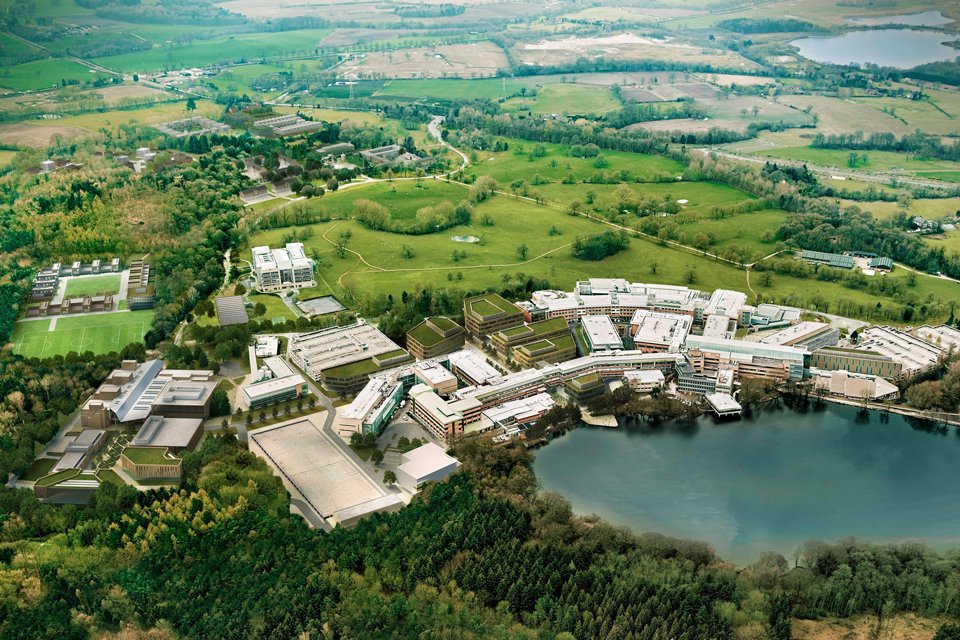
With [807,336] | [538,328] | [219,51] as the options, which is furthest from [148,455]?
[219,51]

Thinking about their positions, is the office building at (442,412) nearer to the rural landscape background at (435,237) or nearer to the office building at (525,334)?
the rural landscape background at (435,237)

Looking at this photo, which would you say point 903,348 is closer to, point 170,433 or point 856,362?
point 856,362

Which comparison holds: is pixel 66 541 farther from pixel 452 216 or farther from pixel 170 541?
pixel 452 216

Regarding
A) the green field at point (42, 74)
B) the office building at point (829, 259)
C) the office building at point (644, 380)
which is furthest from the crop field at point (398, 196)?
the green field at point (42, 74)

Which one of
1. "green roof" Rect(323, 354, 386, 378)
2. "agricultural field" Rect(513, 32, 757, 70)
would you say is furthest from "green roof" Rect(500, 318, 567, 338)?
"agricultural field" Rect(513, 32, 757, 70)

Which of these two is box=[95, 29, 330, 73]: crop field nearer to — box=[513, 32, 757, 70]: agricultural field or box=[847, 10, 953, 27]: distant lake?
box=[513, 32, 757, 70]: agricultural field

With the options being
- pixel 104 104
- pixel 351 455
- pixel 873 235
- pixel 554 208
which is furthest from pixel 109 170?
pixel 873 235
